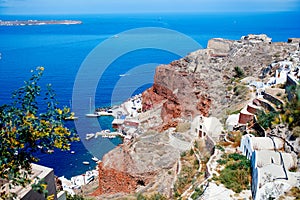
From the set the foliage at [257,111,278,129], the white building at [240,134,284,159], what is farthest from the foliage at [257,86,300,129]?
the white building at [240,134,284,159]

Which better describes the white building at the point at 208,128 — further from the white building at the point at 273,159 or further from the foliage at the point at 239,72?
the foliage at the point at 239,72

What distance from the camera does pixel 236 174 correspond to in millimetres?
10008

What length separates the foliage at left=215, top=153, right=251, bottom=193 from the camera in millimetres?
9648

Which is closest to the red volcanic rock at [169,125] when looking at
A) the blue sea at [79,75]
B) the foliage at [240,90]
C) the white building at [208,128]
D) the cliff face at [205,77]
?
the cliff face at [205,77]

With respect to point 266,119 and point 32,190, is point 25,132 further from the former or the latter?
point 266,119

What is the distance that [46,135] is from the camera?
466 cm

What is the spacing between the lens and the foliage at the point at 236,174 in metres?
9.65

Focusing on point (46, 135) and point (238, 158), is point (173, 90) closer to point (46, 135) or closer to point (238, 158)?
point (238, 158)

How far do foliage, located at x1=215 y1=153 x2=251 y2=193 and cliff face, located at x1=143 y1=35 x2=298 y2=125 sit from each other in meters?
8.70

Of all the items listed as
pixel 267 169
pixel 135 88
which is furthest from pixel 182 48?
pixel 267 169

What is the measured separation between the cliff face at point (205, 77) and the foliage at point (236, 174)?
870cm

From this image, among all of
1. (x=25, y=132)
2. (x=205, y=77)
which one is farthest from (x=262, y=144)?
(x=205, y=77)

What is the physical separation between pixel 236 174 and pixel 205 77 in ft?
51.8

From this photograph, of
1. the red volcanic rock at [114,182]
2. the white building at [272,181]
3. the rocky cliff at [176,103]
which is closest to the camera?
the white building at [272,181]
